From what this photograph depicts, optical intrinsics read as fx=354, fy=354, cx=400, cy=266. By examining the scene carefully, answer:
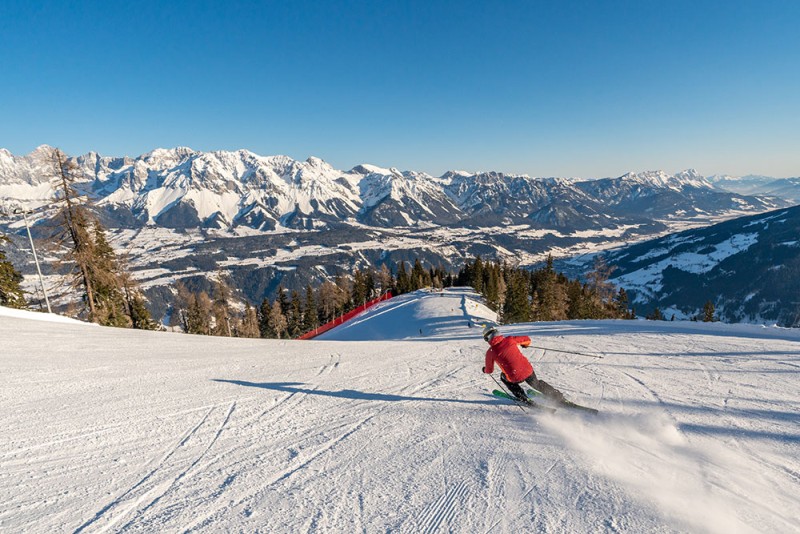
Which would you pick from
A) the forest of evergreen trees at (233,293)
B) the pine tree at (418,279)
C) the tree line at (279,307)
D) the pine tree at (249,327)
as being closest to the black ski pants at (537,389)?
the forest of evergreen trees at (233,293)

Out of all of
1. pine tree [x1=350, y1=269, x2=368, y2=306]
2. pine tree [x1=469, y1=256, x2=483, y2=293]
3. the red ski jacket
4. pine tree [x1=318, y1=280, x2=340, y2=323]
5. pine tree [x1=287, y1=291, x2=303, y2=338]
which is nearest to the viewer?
the red ski jacket

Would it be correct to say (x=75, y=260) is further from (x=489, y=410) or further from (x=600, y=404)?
(x=600, y=404)

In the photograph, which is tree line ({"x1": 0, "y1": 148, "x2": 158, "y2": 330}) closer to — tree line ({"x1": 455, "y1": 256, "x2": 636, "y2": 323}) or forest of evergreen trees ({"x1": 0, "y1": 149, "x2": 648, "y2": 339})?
forest of evergreen trees ({"x1": 0, "y1": 149, "x2": 648, "y2": 339})

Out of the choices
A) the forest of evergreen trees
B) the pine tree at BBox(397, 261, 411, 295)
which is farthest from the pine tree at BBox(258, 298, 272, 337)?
the pine tree at BBox(397, 261, 411, 295)

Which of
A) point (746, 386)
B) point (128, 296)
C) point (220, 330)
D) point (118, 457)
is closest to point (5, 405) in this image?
point (118, 457)

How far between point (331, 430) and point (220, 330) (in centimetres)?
5393

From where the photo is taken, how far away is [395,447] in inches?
211

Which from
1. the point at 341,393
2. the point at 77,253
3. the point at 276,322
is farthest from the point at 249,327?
the point at 341,393

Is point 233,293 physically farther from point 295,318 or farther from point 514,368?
point 514,368

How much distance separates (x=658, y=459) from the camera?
4793 millimetres

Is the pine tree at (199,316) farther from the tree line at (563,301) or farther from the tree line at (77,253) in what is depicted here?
the tree line at (563,301)

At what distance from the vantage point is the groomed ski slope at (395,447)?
12.4 feet

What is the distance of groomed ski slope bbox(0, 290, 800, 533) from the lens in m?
3.79

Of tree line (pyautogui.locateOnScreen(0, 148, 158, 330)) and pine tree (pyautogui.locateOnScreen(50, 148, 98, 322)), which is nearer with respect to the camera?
pine tree (pyautogui.locateOnScreen(50, 148, 98, 322))
